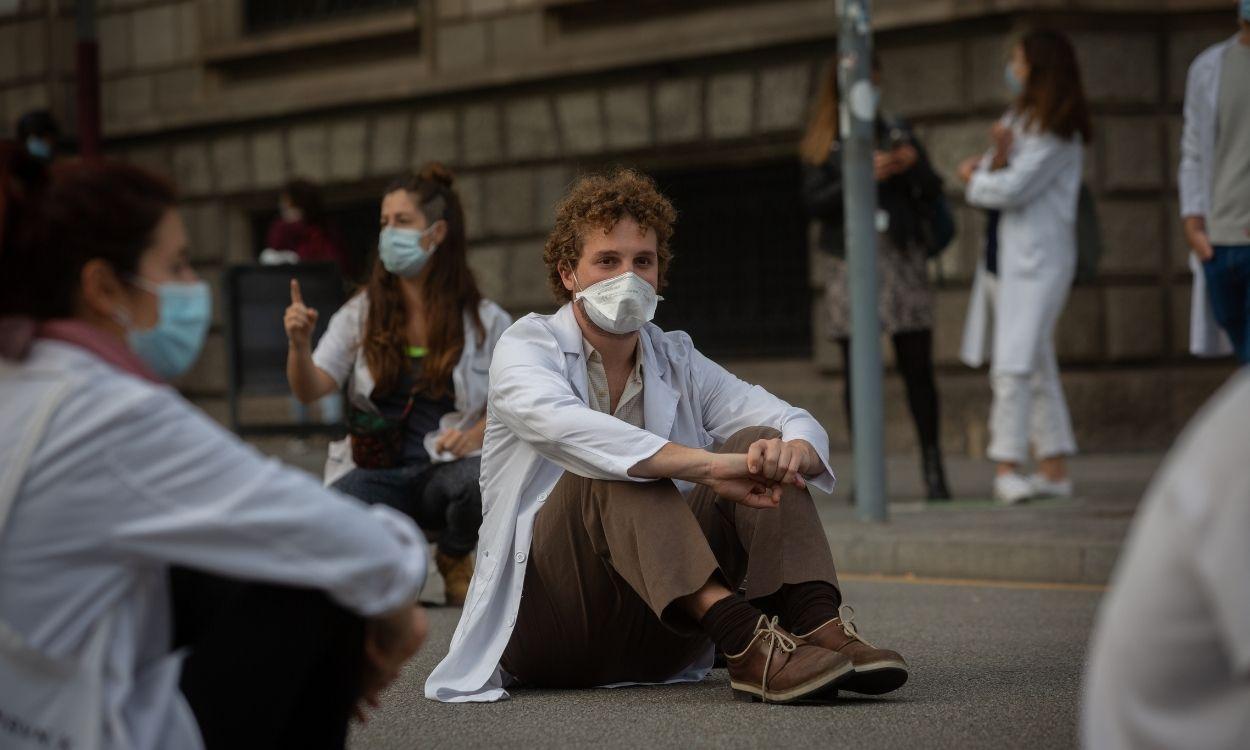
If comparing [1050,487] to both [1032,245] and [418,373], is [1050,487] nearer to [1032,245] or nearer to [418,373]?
[1032,245]

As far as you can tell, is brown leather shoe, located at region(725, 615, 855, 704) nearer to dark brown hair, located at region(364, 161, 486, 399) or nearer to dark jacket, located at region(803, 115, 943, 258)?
dark brown hair, located at region(364, 161, 486, 399)

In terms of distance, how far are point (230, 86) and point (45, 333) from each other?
1544cm

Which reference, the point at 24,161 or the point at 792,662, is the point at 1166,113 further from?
the point at 24,161

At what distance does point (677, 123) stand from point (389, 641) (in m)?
11.6

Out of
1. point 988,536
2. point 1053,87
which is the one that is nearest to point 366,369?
point 988,536

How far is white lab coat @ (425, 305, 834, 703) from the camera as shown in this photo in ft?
14.7

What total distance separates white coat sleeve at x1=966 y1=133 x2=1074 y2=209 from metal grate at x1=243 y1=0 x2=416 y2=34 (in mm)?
8024

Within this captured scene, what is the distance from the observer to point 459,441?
653 centimetres

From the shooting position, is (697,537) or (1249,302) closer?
(697,537)

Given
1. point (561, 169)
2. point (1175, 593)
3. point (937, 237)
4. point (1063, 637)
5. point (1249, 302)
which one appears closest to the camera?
point (1175, 593)

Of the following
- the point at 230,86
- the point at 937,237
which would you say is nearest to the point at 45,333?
the point at 937,237

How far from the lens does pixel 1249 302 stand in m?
7.21

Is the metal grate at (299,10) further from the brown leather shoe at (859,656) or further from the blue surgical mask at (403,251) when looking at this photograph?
the brown leather shoe at (859,656)

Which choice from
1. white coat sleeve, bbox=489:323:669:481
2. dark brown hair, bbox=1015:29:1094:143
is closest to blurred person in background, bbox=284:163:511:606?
white coat sleeve, bbox=489:323:669:481
